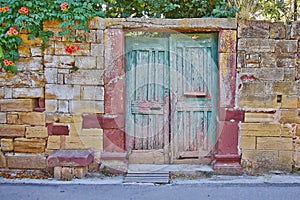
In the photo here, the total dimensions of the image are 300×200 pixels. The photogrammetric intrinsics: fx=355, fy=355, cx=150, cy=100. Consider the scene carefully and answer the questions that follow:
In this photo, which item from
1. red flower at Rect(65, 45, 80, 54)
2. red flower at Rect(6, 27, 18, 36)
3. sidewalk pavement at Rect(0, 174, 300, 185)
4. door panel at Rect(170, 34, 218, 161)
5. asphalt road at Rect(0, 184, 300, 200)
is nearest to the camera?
asphalt road at Rect(0, 184, 300, 200)

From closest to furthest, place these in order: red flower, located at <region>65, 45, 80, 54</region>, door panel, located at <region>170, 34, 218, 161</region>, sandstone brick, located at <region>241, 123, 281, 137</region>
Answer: red flower, located at <region>65, 45, 80, 54</region>
sandstone brick, located at <region>241, 123, 281, 137</region>
door panel, located at <region>170, 34, 218, 161</region>

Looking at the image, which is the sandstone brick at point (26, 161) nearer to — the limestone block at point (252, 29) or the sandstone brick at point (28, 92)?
the sandstone brick at point (28, 92)

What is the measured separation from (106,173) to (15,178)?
1283mm

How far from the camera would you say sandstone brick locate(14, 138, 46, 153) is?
523cm

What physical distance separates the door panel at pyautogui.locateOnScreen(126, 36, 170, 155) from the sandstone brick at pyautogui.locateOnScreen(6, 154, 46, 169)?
1.33m

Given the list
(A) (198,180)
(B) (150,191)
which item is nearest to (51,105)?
(B) (150,191)

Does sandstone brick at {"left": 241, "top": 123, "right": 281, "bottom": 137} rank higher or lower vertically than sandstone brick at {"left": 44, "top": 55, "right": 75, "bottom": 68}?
lower

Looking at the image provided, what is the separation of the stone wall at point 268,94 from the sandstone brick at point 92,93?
6.61 feet

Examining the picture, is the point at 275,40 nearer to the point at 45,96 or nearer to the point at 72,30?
the point at 72,30

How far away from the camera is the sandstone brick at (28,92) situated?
5203 millimetres

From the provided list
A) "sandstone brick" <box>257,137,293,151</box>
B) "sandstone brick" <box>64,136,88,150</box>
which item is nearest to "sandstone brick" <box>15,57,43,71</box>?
"sandstone brick" <box>64,136,88,150</box>

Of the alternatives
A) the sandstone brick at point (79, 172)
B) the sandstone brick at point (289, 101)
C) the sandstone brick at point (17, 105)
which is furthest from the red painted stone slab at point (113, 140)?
the sandstone brick at point (289, 101)

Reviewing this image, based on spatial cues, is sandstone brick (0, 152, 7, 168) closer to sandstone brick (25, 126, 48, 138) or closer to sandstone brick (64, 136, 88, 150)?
sandstone brick (25, 126, 48, 138)

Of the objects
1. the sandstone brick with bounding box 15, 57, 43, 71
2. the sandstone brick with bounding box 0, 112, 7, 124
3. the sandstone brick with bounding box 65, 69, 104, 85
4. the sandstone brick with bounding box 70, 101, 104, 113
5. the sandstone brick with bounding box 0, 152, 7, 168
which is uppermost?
the sandstone brick with bounding box 15, 57, 43, 71
